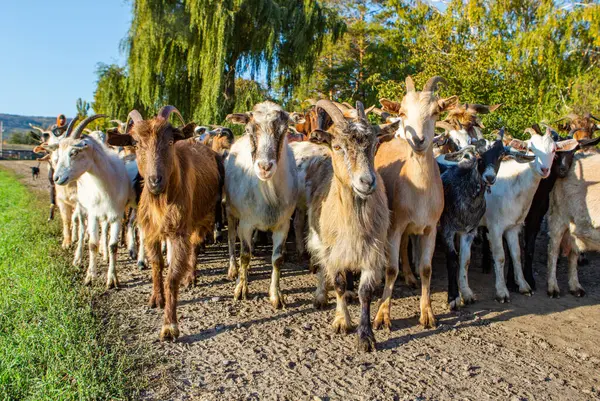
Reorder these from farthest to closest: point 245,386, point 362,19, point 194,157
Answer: point 362,19, point 194,157, point 245,386

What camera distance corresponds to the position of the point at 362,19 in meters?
31.6

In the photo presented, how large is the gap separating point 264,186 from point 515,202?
3516 mm

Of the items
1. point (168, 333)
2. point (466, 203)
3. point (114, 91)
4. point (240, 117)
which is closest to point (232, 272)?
point (168, 333)

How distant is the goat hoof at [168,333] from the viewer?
15.1 feet

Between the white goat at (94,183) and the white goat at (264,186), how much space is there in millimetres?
1711

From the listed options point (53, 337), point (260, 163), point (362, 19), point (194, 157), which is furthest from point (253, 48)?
point (362, 19)

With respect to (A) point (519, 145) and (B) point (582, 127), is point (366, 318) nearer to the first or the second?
(A) point (519, 145)

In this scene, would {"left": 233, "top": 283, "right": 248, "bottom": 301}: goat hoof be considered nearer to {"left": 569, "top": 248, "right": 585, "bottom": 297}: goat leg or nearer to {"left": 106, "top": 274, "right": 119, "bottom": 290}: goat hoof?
{"left": 106, "top": 274, "right": 119, "bottom": 290}: goat hoof

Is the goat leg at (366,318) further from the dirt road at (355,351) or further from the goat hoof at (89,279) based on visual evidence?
the goat hoof at (89,279)

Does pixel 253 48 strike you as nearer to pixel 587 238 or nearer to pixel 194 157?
pixel 194 157

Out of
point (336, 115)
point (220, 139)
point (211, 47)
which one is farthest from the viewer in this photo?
point (211, 47)

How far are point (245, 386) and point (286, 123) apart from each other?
289 cm

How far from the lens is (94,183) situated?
6602 mm

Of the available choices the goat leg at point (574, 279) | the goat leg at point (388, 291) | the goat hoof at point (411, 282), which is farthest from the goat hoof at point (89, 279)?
the goat leg at point (574, 279)
